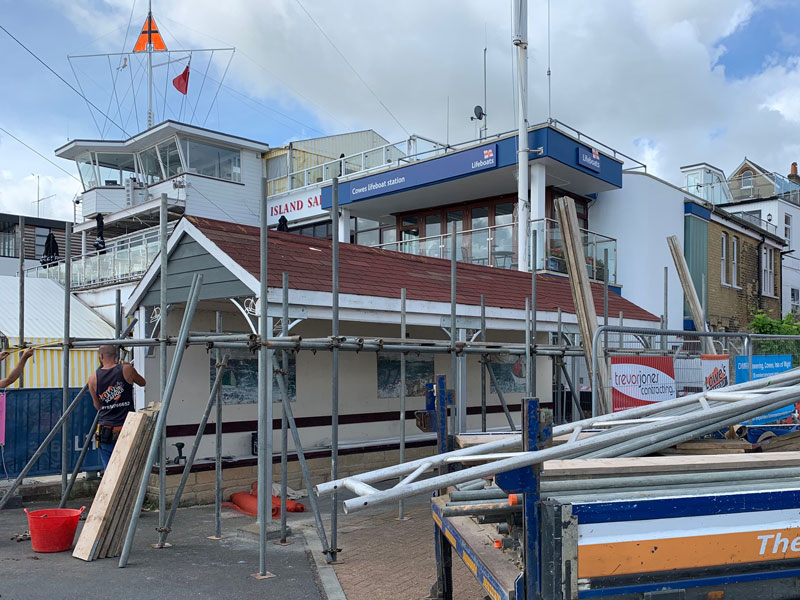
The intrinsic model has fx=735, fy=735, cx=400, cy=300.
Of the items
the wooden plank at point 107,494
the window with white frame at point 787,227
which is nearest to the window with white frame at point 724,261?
the window with white frame at point 787,227

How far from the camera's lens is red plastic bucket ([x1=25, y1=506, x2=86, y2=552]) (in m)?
6.68

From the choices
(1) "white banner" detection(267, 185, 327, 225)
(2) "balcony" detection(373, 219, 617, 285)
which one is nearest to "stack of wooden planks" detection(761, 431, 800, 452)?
(2) "balcony" detection(373, 219, 617, 285)

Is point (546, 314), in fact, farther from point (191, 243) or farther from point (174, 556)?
point (174, 556)

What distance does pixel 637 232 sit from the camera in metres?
19.7

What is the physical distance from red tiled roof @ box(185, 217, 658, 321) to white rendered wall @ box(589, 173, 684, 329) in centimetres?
587

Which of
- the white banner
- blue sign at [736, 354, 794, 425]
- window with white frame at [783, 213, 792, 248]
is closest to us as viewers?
blue sign at [736, 354, 794, 425]

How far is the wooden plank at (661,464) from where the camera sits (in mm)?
3531

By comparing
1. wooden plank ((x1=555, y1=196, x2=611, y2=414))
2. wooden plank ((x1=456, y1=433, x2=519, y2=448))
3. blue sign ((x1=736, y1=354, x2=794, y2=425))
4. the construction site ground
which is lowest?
the construction site ground

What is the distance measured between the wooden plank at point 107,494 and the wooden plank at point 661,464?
15.3ft

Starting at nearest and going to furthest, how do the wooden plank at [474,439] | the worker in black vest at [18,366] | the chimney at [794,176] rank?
the wooden plank at [474,439]
the worker in black vest at [18,366]
the chimney at [794,176]

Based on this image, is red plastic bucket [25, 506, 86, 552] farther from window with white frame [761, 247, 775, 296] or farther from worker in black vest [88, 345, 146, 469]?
window with white frame [761, 247, 775, 296]

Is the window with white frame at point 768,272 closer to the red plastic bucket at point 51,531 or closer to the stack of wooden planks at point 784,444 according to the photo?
the stack of wooden planks at point 784,444

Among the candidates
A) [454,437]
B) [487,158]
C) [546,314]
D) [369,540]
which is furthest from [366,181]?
[454,437]

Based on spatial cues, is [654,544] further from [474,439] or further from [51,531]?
[51,531]
